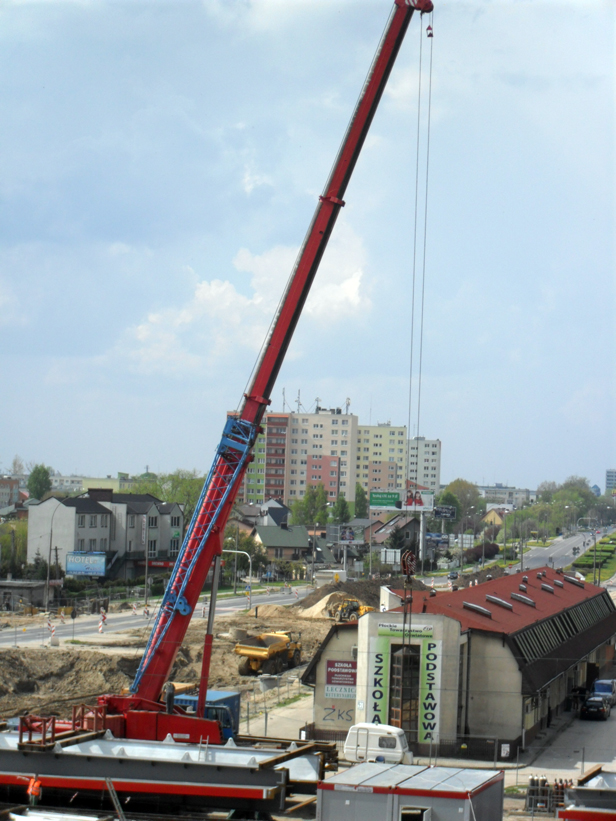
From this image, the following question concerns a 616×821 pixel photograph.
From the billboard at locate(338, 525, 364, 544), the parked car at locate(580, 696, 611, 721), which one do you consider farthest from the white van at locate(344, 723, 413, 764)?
the billboard at locate(338, 525, 364, 544)

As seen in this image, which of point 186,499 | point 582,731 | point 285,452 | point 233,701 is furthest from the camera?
point 285,452

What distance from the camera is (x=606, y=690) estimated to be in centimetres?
3159

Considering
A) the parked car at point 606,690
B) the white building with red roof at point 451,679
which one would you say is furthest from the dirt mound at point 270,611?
the white building with red roof at point 451,679

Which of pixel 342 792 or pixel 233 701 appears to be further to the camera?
pixel 233 701

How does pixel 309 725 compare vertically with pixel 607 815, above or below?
below

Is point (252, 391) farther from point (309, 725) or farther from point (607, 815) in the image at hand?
point (309, 725)

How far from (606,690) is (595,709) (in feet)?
9.71

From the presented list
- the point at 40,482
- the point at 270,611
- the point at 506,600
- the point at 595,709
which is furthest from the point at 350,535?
the point at 595,709

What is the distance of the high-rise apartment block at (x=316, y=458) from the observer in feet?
561

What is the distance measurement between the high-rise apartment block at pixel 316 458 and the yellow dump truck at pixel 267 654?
4863 inches

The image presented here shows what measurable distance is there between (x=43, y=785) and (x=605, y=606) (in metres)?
34.8

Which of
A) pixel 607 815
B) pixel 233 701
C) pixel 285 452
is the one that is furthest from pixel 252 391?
pixel 285 452

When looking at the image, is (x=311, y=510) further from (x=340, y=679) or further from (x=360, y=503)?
(x=340, y=679)

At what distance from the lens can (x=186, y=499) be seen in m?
115
